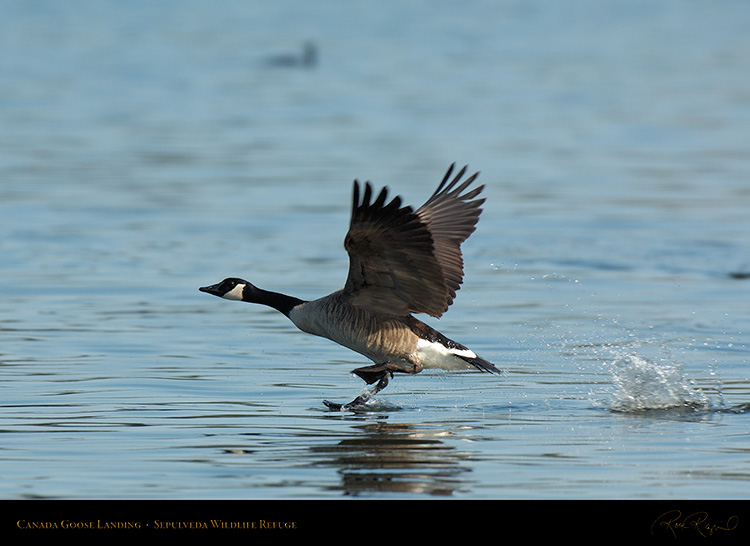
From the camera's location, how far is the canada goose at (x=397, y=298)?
25.2 feet

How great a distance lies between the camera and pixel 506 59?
40250 millimetres

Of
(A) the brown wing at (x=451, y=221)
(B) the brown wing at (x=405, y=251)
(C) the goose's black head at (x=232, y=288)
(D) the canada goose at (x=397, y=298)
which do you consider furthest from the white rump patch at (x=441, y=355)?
(C) the goose's black head at (x=232, y=288)

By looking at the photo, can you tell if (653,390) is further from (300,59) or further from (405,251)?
(300,59)

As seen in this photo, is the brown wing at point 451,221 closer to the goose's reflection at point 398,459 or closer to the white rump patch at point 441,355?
the white rump patch at point 441,355

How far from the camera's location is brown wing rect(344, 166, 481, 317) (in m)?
7.37

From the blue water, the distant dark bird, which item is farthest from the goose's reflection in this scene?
the distant dark bird

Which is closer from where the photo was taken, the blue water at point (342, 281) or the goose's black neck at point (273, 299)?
the blue water at point (342, 281)

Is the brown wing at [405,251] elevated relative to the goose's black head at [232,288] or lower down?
elevated

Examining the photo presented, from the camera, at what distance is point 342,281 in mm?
12086

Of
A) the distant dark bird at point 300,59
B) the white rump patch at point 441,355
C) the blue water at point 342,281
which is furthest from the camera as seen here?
the distant dark bird at point 300,59

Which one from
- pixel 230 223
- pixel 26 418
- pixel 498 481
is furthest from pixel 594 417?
pixel 230 223

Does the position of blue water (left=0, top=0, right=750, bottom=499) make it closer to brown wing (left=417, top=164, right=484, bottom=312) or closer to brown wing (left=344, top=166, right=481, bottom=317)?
brown wing (left=344, top=166, right=481, bottom=317)

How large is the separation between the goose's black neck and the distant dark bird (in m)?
28.4

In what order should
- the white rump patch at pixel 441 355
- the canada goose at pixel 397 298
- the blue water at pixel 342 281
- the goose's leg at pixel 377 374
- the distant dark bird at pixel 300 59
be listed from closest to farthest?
1. the blue water at pixel 342 281
2. the canada goose at pixel 397 298
3. the goose's leg at pixel 377 374
4. the white rump patch at pixel 441 355
5. the distant dark bird at pixel 300 59
